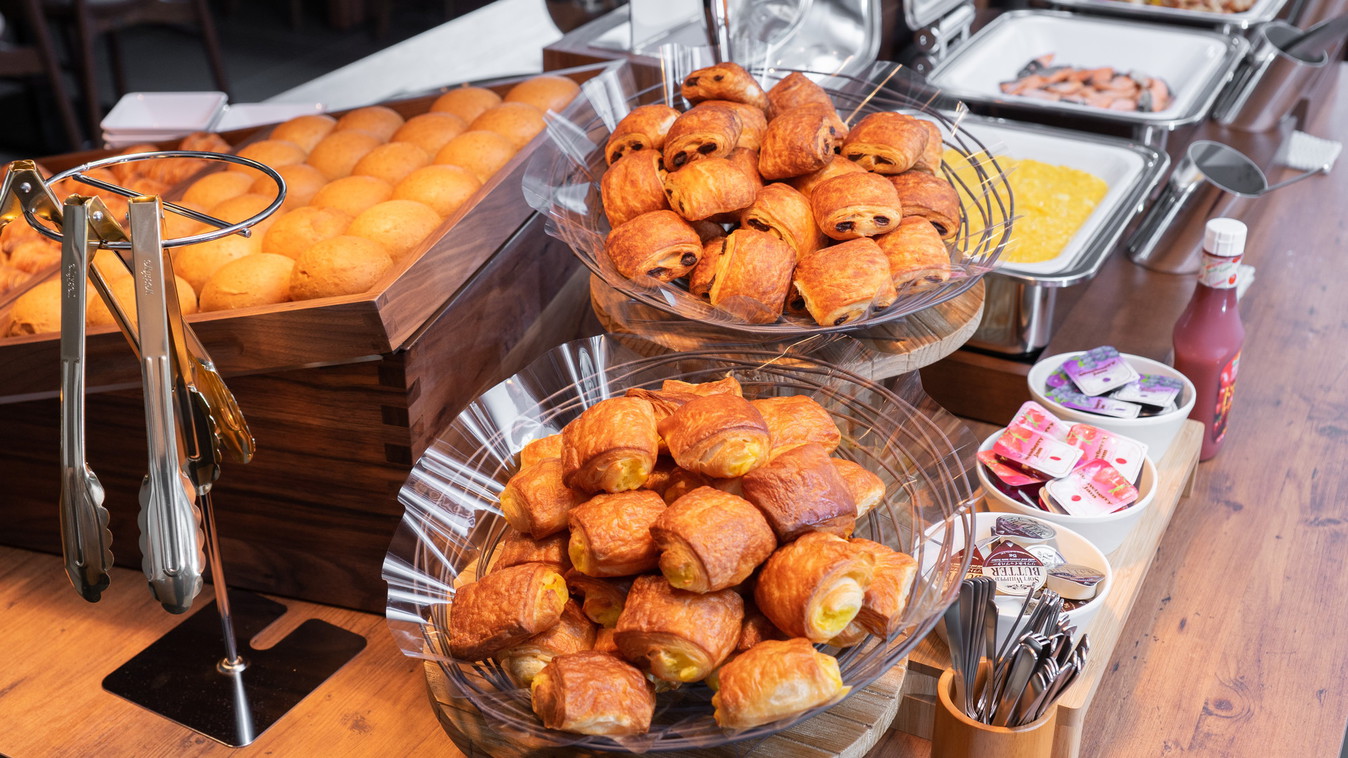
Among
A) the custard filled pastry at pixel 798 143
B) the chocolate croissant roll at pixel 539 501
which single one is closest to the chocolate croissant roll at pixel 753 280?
the custard filled pastry at pixel 798 143

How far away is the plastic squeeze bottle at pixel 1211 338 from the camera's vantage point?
121 cm

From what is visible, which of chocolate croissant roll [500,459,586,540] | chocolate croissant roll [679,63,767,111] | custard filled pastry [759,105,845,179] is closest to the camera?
chocolate croissant roll [500,459,586,540]

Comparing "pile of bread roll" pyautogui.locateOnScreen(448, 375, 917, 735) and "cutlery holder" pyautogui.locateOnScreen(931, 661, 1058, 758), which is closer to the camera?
"pile of bread roll" pyautogui.locateOnScreen(448, 375, 917, 735)

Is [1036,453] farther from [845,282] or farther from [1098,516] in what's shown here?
[845,282]

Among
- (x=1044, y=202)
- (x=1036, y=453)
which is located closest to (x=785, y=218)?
(x=1036, y=453)

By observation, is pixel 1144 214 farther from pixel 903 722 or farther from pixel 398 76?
pixel 398 76

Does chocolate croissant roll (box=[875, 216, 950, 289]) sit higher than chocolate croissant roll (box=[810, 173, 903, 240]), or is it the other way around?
chocolate croissant roll (box=[810, 173, 903, 240])

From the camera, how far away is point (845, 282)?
3.08 ft

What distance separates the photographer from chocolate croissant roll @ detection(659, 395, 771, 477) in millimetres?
770

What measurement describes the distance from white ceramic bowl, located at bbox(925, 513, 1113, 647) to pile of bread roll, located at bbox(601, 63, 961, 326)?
8.8 inches

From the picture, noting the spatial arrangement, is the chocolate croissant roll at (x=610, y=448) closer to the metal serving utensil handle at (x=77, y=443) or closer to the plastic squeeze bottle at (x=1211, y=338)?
the metal serving utensil handle at (x=77, y=443)

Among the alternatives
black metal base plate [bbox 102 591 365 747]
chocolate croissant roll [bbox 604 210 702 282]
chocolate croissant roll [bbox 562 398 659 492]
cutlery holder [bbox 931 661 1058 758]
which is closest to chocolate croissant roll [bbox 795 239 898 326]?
chocolate croissant roll [bbox 604 210 702 282]

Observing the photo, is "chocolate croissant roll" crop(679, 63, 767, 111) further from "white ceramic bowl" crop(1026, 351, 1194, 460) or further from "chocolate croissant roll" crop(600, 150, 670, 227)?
"white ceramic bowl" crop(1026, 351, 1194, 460)

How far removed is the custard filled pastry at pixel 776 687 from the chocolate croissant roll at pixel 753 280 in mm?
342
